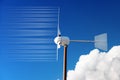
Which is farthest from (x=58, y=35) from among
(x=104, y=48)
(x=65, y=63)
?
(x=104, y=48)

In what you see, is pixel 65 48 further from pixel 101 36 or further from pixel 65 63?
pixel 101 36

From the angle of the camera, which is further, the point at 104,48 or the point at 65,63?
the point at 65,63

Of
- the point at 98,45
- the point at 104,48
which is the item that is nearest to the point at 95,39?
the point at 98,45

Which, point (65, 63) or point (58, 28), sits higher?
point (58, 28)

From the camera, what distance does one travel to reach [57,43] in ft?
155

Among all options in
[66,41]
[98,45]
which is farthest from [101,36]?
[66,41]

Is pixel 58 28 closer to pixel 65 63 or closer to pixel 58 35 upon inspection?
pixel 58 35

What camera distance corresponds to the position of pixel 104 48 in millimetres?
43812

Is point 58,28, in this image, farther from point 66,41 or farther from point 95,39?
point 95,39

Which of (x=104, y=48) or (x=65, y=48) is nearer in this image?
(x=104, y=48)

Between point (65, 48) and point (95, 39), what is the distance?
5.43 meters

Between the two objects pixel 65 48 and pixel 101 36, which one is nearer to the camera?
pixel 101 36

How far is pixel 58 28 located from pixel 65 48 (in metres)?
4.53

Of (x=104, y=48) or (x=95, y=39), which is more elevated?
(x=95, y=39)
